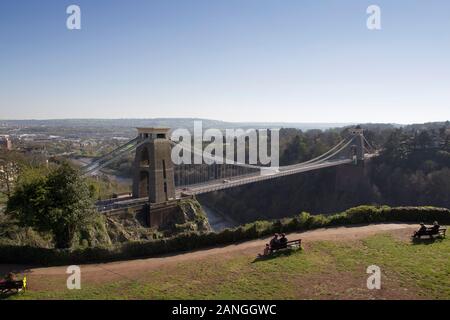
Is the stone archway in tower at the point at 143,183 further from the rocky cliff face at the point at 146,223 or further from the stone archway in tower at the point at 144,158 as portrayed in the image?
the rocky cliff face at the point at 146,223

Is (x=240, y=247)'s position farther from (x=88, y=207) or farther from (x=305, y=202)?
(x=305, y=202)

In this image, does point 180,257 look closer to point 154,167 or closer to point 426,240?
point 426,240

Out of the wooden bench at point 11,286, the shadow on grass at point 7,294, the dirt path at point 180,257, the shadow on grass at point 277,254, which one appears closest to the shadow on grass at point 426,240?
the dirt path at point 180,257

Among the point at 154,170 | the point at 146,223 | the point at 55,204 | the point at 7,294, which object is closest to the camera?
the point at 7,294

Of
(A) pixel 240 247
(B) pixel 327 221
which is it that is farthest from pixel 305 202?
(A) pixel 240 247

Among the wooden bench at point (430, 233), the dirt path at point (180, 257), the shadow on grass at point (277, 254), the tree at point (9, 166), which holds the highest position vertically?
the tree at point (9, 166)

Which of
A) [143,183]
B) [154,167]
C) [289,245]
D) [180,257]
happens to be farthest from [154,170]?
[289,245]
